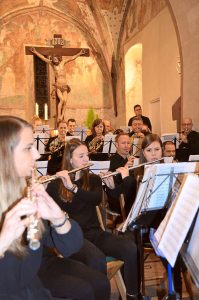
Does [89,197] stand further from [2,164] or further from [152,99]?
[152,99]

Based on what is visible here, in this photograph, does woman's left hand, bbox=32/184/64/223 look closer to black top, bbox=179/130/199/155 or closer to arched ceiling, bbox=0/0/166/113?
black top, bbox=179/130/199/155

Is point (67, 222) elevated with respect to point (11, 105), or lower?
lower

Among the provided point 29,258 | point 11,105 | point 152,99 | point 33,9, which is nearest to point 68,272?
point 29,258

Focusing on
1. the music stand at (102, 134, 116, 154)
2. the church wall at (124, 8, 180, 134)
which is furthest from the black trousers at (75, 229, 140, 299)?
the church wall at (124, 8, 180, 134)

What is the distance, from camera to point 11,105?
1498cm

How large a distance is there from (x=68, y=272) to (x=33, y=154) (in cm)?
95

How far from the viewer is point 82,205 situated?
9.96 feet

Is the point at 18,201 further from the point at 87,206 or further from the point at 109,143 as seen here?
the point at 109,143

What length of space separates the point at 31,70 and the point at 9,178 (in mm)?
14365

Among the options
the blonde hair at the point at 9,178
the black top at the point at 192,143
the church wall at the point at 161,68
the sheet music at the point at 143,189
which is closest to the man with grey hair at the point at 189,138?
the black top at the point at 192,143

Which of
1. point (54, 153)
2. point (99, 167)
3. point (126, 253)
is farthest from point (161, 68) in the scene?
point (126, 253)

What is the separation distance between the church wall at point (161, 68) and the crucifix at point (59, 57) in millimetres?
2545

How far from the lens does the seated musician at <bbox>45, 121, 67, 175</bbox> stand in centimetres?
648

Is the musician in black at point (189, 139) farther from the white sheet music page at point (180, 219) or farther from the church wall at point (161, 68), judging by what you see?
the white sheet music page at point (180, 219)
